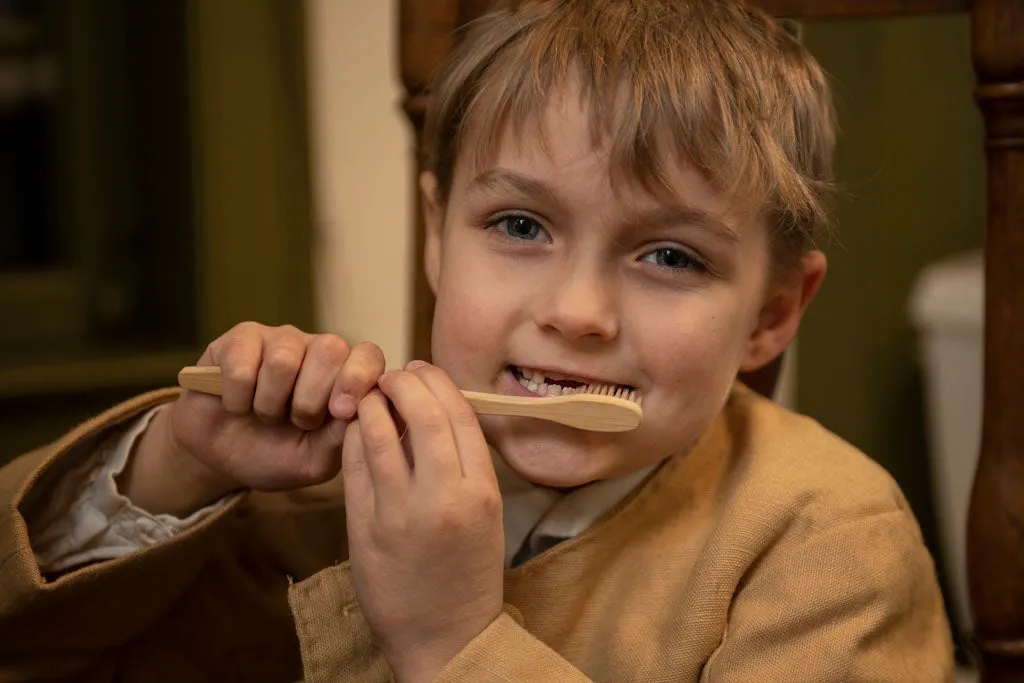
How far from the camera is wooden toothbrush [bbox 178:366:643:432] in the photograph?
68cm

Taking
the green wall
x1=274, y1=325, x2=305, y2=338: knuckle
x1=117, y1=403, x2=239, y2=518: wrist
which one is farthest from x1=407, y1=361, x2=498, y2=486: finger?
the green wall

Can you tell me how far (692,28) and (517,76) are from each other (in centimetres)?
12

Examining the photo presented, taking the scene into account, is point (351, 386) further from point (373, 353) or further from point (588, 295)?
point (588, 295)

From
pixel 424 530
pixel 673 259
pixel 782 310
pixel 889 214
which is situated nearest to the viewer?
pixel 424 530

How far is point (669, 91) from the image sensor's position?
0.71 metres

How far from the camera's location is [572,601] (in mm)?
785

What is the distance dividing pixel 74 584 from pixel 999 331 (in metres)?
0.63

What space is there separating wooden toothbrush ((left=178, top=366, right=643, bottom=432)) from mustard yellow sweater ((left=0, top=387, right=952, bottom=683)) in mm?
118

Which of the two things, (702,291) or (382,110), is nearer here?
(702,291)

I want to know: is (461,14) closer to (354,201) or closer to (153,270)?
(354,201)

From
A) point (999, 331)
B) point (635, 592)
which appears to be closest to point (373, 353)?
point (635, 592)

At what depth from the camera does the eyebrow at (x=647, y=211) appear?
0.71m

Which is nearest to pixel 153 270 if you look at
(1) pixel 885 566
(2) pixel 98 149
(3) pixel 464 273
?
(2) pixel 98 149

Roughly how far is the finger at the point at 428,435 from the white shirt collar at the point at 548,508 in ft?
0.53
